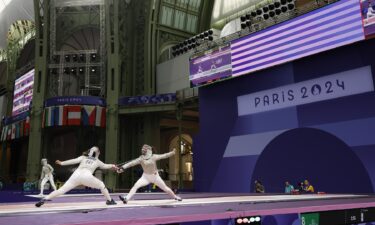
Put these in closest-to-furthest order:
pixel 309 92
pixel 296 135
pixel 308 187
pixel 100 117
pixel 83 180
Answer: pixel 83 180 < pixel 308 187 < pixel 309 92 < pixel 296 135 < pixel 100 117

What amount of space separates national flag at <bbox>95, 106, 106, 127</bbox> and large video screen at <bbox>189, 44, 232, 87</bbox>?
1418cm

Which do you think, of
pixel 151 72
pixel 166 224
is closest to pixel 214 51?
pixel 151 72

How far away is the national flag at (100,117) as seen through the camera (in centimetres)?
3859

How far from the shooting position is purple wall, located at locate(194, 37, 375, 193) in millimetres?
19562

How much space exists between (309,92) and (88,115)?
24395 millimetres

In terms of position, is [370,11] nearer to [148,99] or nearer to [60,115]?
[148,99]

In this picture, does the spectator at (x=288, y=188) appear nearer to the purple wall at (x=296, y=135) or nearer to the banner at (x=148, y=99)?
the purple wall at (x=296, y=135)

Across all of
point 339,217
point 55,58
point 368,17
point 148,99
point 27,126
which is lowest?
point 339,217

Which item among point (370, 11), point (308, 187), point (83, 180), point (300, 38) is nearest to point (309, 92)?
point (300, 38)

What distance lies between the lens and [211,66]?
2742 cm

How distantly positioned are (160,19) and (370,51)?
28048 mm

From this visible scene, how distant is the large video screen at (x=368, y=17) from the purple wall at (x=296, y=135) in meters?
1.05

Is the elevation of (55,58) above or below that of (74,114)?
above

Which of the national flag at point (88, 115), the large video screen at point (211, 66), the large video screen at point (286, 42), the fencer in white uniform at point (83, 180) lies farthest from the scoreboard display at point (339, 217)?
the national flag at point (88, 115)
